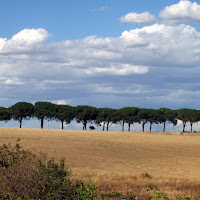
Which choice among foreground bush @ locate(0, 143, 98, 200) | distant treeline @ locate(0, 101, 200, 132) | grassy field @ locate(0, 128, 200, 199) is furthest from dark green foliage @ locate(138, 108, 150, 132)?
foreground bush @ locate(0, 143, 98, 200)

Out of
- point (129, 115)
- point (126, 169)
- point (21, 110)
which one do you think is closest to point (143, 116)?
point (129, 115)

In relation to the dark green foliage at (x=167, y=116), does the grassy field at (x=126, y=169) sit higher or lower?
lower

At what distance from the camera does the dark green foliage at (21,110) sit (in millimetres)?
128750

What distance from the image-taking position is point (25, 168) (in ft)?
40.3

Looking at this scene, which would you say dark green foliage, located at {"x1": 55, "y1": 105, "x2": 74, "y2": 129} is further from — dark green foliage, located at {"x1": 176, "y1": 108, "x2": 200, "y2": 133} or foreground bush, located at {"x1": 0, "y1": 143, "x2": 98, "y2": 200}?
foreground bush, located at {"x1": 0, "y1": 143, "x2": 98, "y2": 200}

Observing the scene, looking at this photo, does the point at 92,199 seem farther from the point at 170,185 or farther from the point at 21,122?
the point at 21,122

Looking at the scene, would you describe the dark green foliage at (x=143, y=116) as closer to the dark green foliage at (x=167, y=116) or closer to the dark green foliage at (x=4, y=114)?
the dark green foliage at (x=167, y=116)

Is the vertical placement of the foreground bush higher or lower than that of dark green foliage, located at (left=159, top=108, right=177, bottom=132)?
lower

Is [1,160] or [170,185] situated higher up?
[1,160]

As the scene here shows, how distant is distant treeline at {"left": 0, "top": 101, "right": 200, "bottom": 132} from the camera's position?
5167 inches

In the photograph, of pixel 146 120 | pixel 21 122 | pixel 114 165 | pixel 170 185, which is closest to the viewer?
pixel 170 185

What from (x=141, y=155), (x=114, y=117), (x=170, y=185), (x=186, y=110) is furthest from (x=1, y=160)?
(x=186, y=110)

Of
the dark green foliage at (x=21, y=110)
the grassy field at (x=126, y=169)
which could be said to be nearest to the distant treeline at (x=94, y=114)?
the dark green foliage at (x=21, y=110)

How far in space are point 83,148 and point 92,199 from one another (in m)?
38.6
